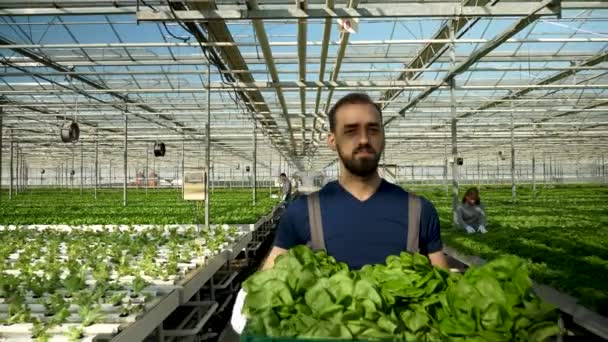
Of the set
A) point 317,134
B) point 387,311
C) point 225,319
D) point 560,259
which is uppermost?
point 317,134

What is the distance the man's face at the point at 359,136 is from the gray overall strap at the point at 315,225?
23 cm

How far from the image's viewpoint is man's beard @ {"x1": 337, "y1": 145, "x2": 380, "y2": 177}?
1.96 metres

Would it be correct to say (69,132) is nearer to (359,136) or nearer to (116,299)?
(116,299)

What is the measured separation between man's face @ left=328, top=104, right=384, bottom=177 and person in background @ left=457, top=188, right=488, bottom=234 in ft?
32.2

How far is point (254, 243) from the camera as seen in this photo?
11.9m

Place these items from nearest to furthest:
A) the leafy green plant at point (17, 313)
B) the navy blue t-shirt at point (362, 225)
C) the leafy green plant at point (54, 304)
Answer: the navy blue t-shirt at point (362, 225) < the leafy green plant at point (17, 313) < the leafy green plant at point (54, 304)

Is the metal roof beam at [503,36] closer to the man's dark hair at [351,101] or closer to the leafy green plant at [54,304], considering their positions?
the man's dark hair at [351,101]

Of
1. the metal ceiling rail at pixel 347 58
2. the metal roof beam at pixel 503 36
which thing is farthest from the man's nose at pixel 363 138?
the metal ceiling rail at pixel 347 58


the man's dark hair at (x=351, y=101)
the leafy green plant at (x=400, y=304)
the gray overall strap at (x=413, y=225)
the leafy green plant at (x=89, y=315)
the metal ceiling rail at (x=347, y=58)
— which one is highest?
the metal ceiling rail at (x=347, y=58)

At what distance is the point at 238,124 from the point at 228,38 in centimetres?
1689

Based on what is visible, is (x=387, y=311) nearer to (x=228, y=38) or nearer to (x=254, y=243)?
(x=228, y=38)

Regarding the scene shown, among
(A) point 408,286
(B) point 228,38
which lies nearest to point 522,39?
(B) point 228,38

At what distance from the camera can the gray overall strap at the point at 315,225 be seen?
2.05m

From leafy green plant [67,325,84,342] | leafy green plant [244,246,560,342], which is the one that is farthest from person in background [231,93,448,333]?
leafy green plant [67,325,84,342]
